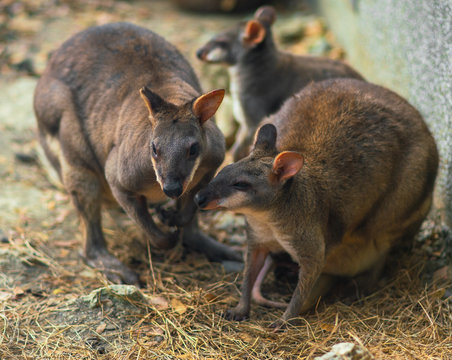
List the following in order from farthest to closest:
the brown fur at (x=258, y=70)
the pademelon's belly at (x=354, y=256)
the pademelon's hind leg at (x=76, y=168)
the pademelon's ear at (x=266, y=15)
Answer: the pademelon's ear at (x=266, y=15), the brown fur at (x=258, y=70), the pademelon's hind leg at (x=76, y=168), the pademelon's belly at (x=354, y=256)

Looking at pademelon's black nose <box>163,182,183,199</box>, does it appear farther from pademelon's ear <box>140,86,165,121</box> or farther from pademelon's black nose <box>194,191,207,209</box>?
pademelon's ear <box>140,86,165,121</box>

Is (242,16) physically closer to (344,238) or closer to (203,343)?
(344,238)

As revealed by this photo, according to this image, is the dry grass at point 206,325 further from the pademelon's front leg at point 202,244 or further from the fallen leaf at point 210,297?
the pademelon's front leg at point 202,244

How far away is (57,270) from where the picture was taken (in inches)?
185

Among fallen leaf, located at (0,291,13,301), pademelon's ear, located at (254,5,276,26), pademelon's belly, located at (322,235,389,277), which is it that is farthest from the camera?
pademelon's ear, located at (254,5,276,26)

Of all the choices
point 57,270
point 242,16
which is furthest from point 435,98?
point 242,16

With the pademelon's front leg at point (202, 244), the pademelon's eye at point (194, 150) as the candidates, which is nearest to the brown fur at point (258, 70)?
the pademelon's front leg at point (202, 244)

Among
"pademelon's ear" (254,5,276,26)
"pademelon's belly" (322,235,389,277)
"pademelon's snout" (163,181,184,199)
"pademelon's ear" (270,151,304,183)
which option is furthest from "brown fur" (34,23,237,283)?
"pademelon's ear" (254,5,276,26)

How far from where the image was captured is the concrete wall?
439 centimetres

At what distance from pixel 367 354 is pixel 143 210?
6.87ft

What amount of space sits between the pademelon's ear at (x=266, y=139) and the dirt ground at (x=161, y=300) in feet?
4.08

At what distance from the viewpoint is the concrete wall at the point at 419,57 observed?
4.39 meters

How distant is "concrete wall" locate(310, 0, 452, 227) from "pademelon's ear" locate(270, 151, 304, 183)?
5.38 feet

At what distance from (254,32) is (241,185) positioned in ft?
10.3
